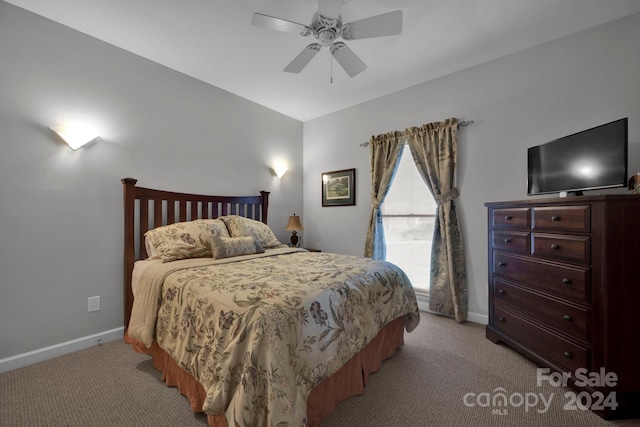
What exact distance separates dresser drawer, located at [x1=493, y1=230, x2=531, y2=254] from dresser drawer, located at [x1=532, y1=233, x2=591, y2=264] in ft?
0.22

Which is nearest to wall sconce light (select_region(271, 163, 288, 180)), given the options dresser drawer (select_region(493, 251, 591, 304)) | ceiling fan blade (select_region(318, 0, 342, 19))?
ceiling fan blade (select_region(318, 0, 342, 19))

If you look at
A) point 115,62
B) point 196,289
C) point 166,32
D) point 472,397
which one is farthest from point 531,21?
point 115,62

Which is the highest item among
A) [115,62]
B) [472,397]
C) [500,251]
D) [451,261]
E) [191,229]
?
[115,62]

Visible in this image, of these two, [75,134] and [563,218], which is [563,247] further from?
[75,134]

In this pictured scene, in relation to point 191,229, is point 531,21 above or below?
above

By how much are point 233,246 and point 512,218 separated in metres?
2.45

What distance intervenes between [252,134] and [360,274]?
2757 mm

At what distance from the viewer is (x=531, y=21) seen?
7.16 ft

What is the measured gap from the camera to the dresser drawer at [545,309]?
5.32 feet

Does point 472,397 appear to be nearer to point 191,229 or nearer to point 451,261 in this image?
point 451,261

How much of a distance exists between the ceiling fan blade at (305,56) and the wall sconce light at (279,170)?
1815mm

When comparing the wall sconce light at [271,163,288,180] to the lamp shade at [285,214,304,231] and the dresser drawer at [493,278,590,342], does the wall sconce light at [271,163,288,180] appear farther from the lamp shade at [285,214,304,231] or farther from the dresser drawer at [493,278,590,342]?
the dresser drawer at [493,278,590,342]

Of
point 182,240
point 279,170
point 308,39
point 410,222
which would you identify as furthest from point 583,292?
point 279,170

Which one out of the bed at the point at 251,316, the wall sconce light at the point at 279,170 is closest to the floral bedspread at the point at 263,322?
the bed at the point at 251,316
